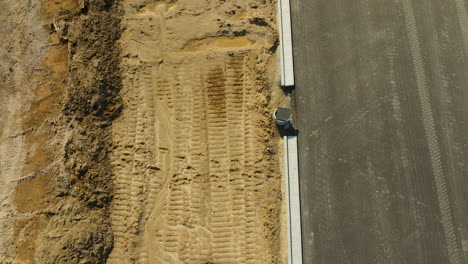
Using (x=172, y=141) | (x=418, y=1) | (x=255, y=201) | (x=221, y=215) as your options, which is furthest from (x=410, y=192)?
(x=172, y=141)

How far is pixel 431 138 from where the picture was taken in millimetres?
6625

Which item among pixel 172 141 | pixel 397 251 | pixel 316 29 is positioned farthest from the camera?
pixel 316 29

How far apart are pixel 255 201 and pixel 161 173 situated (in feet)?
6.59

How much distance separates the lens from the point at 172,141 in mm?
6734

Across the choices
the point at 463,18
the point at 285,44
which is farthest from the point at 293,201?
the point at 463,18

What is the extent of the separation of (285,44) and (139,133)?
12.3 feet

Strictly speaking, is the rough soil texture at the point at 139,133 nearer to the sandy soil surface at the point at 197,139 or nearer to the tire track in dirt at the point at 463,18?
the sandy soil surface at the point at 197,139

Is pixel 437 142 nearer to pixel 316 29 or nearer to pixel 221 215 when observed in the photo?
pixel 316 29

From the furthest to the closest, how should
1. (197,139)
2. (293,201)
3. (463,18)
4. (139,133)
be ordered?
(463,18)
(139,133)
(197,139)
(293,201)

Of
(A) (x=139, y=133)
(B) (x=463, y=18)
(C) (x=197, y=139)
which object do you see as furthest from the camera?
(B) (x=463, y=18)

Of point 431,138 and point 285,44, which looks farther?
point 285,44

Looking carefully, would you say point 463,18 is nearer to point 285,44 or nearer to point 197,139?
point 285,44

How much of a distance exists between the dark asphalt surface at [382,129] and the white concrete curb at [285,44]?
7.2 inches

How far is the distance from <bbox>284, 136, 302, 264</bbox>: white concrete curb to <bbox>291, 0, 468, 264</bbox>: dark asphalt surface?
5.8 inches
